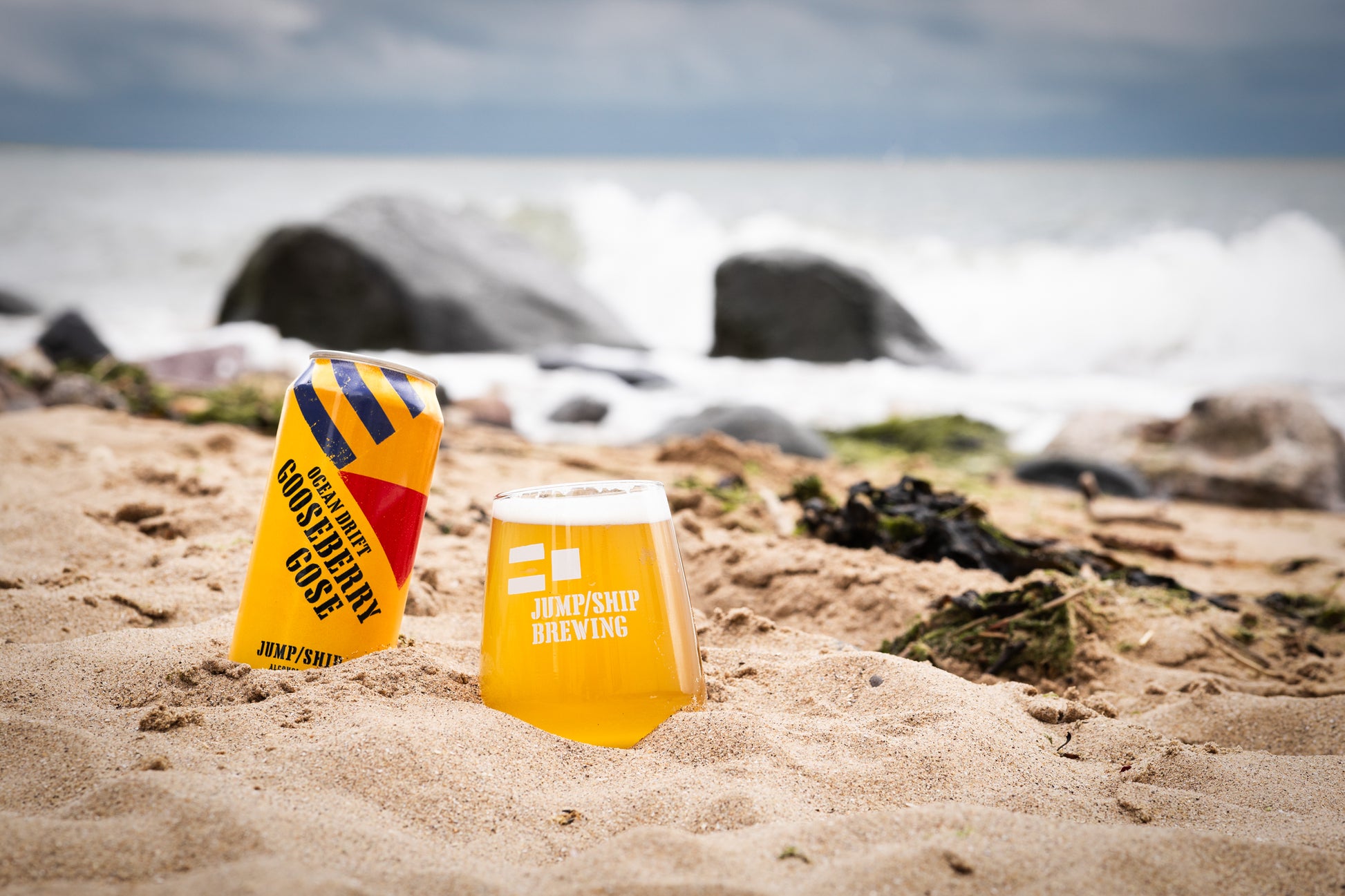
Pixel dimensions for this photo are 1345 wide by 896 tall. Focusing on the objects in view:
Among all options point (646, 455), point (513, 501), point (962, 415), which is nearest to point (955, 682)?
point (513, 501)

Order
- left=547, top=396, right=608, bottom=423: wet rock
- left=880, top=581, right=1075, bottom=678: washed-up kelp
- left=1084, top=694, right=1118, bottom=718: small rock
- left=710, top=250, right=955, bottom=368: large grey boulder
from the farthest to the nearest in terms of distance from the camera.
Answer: left=710, top=250, right=955, bottom=368: large grey boulder, left=547, top=396, right=608, bottom=423: wet rock, left=880, top=581, right=1075, bottom=678: washed-up kelp, left=1084, top=694, right=1118, bottom=718: small rock

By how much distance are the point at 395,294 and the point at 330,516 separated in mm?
10419

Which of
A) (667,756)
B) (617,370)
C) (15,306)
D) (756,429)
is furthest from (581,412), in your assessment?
(15,306)

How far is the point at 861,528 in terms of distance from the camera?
327cm

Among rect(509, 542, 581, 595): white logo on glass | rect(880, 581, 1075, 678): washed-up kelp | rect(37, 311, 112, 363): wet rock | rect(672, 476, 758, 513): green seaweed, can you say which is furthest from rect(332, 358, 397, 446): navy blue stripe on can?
rect(37, 311, 112, 363): wet rock

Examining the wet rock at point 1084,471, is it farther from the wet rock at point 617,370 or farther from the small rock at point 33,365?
the small rock at point 33,365

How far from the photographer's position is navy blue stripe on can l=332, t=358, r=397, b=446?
6.06ft

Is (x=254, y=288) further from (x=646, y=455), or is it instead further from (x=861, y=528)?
(x=861, y=528)

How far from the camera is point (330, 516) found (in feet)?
6.10

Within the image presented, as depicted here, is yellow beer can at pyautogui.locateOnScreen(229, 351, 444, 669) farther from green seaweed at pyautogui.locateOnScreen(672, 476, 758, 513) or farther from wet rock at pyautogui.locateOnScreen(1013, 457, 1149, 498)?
wet rock at pyautogui.locateOnScreen(1013, 457, 1149, 498)

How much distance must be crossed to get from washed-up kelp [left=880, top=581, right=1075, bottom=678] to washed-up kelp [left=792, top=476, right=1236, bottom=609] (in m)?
0.51

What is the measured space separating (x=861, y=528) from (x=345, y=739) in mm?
2138

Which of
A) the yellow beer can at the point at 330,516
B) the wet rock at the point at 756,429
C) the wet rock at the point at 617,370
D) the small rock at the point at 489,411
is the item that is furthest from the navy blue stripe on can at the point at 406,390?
the wet rock at the point at 617,370

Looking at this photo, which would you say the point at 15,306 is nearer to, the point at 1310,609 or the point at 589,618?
the point at 589,618
